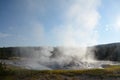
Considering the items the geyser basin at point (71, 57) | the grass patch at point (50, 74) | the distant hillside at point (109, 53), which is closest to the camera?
the grass patch at point (50, 74)

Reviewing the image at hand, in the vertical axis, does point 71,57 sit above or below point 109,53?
below

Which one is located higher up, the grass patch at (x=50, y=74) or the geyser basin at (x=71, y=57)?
the geyser basin at (x=71, y=57)

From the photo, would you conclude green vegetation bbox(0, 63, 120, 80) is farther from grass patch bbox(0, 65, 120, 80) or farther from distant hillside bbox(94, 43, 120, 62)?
distant hillside bbox(94, 43, 120, 62)

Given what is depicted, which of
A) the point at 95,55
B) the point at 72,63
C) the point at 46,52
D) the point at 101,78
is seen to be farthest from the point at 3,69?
the point at 95,55

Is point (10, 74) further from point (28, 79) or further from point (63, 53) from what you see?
point (63, 53)

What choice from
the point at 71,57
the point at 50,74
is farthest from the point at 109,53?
the point at 50,74

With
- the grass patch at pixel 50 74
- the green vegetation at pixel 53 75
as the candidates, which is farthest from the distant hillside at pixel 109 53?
the green vegetation at pixel 53 75

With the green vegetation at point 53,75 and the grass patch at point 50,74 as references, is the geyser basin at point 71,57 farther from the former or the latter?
the green vegetation at point 53,75

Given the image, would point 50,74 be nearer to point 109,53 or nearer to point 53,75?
point 53,75

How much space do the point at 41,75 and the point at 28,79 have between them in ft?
11.5

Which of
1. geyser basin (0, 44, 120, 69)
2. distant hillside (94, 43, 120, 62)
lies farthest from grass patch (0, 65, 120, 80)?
distant hillside (94, 43, 120, 62)

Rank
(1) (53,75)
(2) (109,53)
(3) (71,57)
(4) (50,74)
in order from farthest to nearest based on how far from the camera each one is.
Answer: (2) (109,53) → (3) (71,57) → (4) (50,74) → (1) (53,75)

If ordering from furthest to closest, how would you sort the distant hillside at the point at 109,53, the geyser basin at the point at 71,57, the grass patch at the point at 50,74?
the distant hillside at the point at 109,53 < the geyser basin at the point at 71,57 < the grass patch at the point at 50,74

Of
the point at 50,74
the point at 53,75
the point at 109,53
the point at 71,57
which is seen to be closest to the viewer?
the point at 53,75
